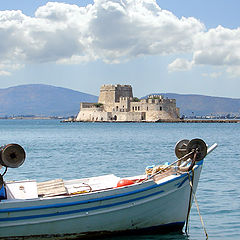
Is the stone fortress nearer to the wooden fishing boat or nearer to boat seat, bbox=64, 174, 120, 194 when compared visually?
boat seat, bbox=64, 174, 120, 194

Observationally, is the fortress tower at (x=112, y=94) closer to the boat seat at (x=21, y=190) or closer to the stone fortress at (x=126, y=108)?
the stone fortress at (x=126, y=108)

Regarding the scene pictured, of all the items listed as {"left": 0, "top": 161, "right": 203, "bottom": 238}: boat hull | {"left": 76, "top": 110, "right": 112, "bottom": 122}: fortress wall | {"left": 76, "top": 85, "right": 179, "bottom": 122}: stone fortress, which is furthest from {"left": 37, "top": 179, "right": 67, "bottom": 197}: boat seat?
{"left": 76, "top": 110, "right": 112, "bottom": 122}: fortress wall

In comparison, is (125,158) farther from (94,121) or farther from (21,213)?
(94,121)

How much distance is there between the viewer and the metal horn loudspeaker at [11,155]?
28.1ft

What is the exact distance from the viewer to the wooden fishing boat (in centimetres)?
846

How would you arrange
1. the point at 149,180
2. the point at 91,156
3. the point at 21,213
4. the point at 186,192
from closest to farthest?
the point at 21,213
the point at 149,180
the point at 186,192
the point at 91,156

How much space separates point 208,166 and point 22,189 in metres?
13.6

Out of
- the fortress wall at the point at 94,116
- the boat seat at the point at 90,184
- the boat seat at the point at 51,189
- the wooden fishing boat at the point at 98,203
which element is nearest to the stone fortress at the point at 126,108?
the fortress wall at the point at 94,116

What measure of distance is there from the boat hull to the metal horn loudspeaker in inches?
28.9

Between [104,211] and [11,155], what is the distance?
1.97 meters

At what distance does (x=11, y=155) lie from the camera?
28.4 feet

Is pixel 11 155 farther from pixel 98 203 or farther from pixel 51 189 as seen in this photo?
pixel 98 203

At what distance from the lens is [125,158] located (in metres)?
26.6

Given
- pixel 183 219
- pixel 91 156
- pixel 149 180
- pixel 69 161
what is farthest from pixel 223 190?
pixel 91 156
